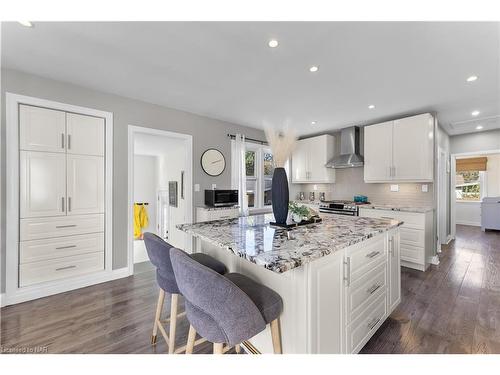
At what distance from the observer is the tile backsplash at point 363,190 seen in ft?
12.1

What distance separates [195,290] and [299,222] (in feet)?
3.76

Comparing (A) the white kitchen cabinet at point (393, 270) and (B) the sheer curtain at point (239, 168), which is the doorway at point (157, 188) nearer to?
(B) the sheer curtain at point (239, 168)

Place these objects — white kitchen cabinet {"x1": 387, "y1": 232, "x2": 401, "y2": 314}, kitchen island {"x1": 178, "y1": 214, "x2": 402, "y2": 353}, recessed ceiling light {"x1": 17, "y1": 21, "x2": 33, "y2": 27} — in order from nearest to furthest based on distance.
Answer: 1. kitchen island {"x1": 178, "y1": 214, "x2": 402, "y2": 353}
2. recessed ceiling light {"x1": 17, "y1": 21, "x2": 33, "y2": 27}
3. white kitchen cabinet {"x1": 387, "y1": 232, "x2": 401, "y2": 314}

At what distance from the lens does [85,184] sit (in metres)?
2.68

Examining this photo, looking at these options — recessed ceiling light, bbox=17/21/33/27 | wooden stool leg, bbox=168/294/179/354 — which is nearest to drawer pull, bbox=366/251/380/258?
wooden stool leg, bbox=168/294/179/354

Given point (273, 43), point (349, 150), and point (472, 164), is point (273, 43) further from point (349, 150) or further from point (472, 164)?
point (472, 164)

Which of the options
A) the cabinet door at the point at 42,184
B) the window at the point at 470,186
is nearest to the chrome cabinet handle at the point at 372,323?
the cabinet door at the point at 42,184

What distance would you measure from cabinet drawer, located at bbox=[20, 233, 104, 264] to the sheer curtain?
90.4 inches

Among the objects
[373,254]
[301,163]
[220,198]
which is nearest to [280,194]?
[373,254]

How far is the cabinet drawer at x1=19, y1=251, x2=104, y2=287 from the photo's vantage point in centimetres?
233

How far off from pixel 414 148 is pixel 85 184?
4.66m

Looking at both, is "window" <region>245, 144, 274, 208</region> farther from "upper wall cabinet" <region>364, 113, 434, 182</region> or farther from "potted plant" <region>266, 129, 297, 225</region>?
"potted plant" <region>266, 129, 297, 225</region>

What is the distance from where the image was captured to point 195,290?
0.97 metres
